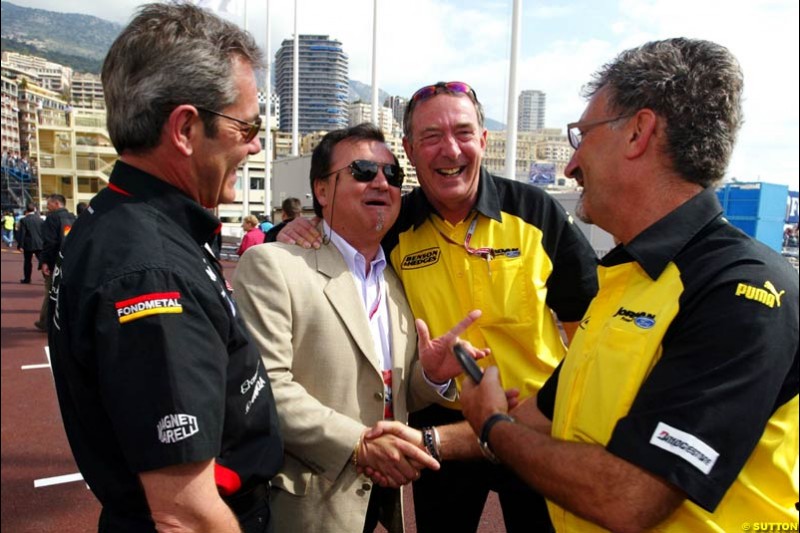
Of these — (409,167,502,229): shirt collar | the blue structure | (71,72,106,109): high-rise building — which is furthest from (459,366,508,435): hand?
the blue structure

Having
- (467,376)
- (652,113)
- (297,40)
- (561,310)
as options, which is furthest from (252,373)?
(297,40)

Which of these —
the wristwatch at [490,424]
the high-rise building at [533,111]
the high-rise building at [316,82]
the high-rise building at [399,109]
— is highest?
the high-rise building at [533,111]

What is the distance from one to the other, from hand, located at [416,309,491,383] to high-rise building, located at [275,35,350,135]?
67.6 feet

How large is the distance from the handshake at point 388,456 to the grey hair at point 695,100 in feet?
4.37

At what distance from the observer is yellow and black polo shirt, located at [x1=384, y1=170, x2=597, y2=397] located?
2480mm

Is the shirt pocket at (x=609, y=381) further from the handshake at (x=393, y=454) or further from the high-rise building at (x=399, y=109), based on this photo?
the high-rise building at (x=399, y=109)

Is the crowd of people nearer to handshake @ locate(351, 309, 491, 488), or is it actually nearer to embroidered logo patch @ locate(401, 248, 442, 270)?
handshake @ locate(351, 309, 491, 488)

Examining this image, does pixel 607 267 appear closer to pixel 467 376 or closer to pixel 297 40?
pixel 467 376

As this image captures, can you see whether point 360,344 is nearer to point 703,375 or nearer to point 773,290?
point 703,375

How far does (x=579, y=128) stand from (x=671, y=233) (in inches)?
20.8

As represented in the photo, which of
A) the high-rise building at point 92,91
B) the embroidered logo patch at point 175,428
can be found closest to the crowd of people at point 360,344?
the embroidered logo patch at point 175,428

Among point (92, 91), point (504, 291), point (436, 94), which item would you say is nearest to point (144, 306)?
point (504, 291)

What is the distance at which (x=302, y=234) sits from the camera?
2432 millimetres

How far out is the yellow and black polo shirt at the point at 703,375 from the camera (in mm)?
1287
